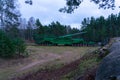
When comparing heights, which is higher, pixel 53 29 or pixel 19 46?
pixel 53 29

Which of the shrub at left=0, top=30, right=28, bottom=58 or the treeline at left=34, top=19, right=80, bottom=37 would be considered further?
the treeline at left=34, top=19, right=80, bottom=37

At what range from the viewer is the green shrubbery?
2947cm

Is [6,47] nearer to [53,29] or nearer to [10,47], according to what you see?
[10,47]

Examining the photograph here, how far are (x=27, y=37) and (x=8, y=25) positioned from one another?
1346 centimetres

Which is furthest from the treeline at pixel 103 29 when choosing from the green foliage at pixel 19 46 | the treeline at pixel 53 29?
the green foliage at pixel 19 46

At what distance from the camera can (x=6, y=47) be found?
29.5 m

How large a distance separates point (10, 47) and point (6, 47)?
1.81 ft

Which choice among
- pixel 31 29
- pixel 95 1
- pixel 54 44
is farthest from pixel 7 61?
pixel 31 29

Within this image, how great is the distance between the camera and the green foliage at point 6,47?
96.5ft

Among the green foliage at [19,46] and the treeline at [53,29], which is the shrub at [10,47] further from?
the treeline at [53,29]

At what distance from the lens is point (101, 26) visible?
5266 cm

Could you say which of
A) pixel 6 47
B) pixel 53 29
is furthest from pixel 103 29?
pixel 6 47

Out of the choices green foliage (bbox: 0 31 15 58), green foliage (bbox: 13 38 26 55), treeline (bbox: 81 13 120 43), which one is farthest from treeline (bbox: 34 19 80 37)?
green foliage (bbox: 0 31 15 58)

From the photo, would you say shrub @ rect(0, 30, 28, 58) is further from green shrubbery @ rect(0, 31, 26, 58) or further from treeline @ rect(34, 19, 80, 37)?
treeline @ rect(34, 19, 80, 37)
